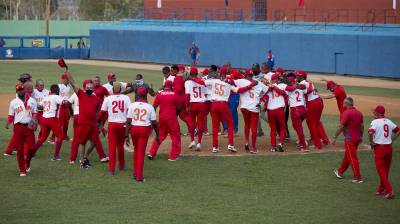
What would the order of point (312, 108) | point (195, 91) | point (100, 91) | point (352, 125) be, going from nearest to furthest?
point (352, 125)
point (100, 91)
point (195, 91)
point (312, 108)

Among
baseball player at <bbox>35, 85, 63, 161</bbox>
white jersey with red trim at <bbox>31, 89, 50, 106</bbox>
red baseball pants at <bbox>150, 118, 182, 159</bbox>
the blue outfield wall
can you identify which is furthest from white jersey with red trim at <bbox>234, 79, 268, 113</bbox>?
the blue outfield wall

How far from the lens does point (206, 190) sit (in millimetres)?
16375

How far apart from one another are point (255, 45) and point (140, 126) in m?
36.8

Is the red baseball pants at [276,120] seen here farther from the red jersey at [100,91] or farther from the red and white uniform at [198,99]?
the red jersey at [100,91]

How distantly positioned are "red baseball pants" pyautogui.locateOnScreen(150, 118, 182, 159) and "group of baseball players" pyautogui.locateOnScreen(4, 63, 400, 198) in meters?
0.02

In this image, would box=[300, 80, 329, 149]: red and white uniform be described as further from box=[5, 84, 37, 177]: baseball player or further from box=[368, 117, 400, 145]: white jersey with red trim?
box=[5, 84, 37, 177]: baseball player

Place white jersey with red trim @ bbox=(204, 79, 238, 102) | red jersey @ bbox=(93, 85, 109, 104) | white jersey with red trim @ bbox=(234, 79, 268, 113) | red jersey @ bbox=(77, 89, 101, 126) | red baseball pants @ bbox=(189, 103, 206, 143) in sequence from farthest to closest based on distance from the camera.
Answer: red baseball pants @ bbox=(189, 103, 206, 143), white jersey with red trim @ bbox=(234, 79, 268, 113), white jersey with red trim @ bbox=(204, 79, 238, 102), red jersey @ bbox=(93, 85, 109, 104), red jersey @ bbox=(77, 89, 101, 126)

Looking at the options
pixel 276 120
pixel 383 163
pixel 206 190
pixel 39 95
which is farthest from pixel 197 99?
pixel 383 163

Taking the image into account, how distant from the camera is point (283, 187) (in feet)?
55.0

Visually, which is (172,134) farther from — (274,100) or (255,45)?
(255,45)

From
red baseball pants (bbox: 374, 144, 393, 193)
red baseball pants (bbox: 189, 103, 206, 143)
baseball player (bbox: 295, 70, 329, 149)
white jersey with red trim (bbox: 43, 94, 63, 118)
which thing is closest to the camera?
red baseball pants (bbox: 374, 144, 393, 193)

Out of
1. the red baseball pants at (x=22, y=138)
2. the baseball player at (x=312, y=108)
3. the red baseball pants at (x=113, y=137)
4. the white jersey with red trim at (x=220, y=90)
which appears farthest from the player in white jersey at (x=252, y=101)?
the red baseball pants at (x=22, y=138)

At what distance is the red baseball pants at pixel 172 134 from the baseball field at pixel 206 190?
10.0 inches

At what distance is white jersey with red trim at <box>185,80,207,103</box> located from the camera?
20.6 m
